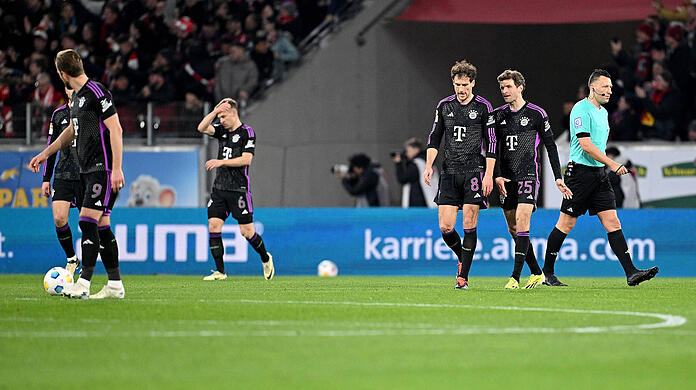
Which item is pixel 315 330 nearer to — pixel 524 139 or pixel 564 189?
pixel 564 189

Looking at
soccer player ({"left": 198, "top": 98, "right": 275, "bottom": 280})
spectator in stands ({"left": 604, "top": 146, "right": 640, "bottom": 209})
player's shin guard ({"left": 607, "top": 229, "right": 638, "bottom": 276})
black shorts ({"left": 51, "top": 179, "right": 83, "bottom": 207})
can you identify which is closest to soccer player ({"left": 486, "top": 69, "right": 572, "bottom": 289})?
player's shin guard ({"left": 607, "top": 229, "right": 638, "bottom": 276})

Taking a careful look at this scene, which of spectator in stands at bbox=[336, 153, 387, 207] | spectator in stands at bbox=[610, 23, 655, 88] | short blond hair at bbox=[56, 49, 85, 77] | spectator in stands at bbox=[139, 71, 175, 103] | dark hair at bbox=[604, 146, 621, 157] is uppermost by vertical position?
spectator in stands at bbox=[610, 23, 655, 88]

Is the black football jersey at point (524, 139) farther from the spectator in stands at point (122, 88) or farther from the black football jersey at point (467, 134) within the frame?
the spectator in stands at point (122, 88)

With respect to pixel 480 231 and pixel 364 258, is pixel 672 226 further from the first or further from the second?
pixel 364 258

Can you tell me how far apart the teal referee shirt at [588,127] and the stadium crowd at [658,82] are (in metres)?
7.68

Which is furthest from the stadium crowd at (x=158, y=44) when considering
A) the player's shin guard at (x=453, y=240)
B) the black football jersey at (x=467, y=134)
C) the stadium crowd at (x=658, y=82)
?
the black football jersey at (x=467, y=134)

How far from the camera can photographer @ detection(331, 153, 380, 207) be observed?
754 inches

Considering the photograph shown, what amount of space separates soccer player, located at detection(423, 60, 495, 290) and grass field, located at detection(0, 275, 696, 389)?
4.47 ft

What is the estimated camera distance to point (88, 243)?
9.59 metres

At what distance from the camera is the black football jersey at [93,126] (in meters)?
9.49

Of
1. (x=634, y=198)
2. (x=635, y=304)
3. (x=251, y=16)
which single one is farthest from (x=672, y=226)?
(x=251, y=16)

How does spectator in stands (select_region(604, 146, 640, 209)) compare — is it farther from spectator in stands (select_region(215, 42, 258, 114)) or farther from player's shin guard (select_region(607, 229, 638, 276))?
spectator in stands (select_region(215, 42, 258, 114))

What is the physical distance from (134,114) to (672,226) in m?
8.91

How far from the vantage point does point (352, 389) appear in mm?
4891
